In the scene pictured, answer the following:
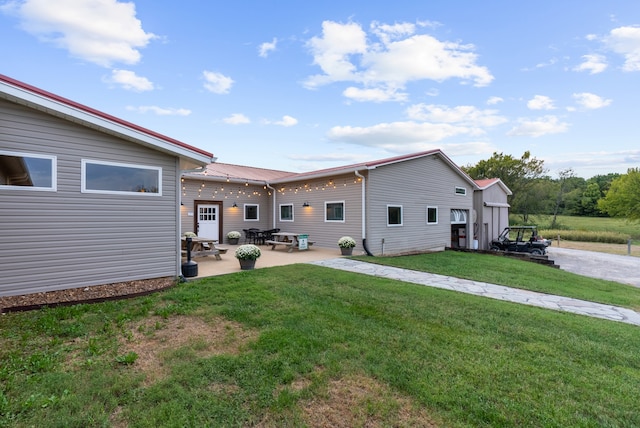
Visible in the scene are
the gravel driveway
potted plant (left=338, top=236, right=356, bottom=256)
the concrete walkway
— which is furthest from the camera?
potted plant (left=338, top=236, right=356, bottom=256)

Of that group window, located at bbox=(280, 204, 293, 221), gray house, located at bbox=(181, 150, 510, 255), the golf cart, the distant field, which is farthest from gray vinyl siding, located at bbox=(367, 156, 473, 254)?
the distant field

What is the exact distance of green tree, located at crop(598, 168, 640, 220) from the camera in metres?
24.7

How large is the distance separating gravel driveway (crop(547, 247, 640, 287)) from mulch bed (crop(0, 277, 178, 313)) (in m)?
13.0

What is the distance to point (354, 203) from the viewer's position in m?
10.9

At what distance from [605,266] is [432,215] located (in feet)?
23.2

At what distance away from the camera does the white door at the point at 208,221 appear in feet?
41.4

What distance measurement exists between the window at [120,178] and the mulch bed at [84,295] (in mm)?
1801

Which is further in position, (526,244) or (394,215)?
(526,244)

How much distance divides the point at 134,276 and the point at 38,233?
5.45 feet

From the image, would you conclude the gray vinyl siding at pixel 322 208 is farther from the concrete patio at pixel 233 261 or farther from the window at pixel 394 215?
the window at pixel 394 215

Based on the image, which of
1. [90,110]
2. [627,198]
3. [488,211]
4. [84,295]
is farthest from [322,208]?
[627,198]

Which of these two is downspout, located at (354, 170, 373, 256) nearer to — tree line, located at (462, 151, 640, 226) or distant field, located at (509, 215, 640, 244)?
distant field, located at (509, 215, 640, 244)

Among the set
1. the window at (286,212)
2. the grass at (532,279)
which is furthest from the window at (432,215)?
the window at (286,212)

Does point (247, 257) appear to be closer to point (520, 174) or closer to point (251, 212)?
point (251, 212)
